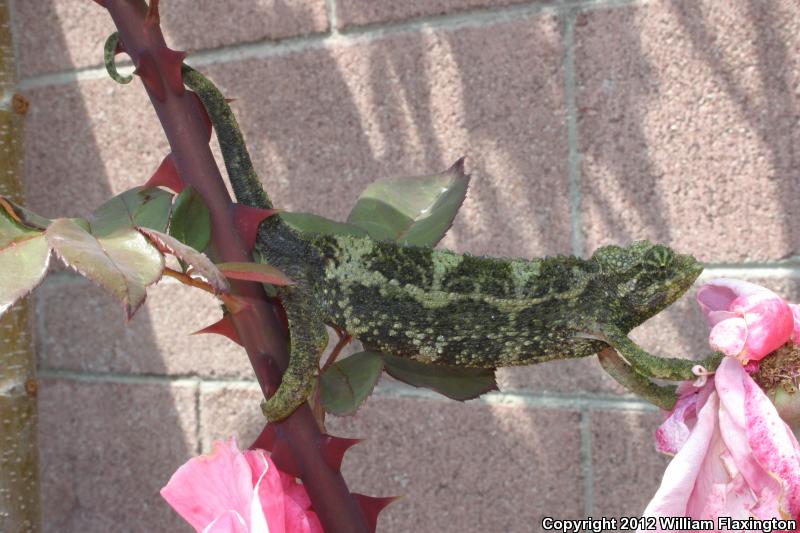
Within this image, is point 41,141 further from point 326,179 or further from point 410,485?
point 410,485

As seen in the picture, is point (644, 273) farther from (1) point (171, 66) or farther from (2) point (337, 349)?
(1) point (171, 66)

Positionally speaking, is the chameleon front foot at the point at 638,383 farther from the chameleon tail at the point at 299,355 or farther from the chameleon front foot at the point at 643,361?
the chameleon tail at the point at 299,355

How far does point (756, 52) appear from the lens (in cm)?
93

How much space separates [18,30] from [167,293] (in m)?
0.55

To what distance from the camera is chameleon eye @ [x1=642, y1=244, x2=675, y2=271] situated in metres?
Answer: 0.50

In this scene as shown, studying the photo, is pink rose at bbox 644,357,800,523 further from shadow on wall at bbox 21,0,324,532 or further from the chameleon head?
shadow on wall at bbox 21,0,324,532

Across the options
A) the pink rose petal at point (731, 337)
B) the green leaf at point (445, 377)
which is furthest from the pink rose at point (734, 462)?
the green leaf at point (445, 377)

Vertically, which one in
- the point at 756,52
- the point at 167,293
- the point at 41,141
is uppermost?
the point at 756,52

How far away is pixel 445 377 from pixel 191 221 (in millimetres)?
192

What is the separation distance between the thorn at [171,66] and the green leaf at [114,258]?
11 cm

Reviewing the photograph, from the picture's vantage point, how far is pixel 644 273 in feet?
1.64

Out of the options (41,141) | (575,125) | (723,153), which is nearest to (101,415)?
(41,141)

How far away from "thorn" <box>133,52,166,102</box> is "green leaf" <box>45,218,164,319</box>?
0.33 ft

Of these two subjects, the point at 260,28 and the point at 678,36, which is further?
the point at 260,28
